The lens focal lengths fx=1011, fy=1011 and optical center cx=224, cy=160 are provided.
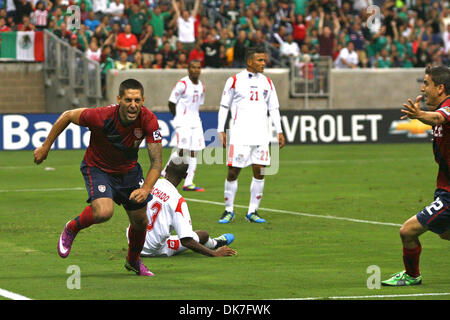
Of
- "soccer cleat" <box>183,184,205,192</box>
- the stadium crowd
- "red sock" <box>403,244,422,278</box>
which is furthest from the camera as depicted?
the stadium crowd

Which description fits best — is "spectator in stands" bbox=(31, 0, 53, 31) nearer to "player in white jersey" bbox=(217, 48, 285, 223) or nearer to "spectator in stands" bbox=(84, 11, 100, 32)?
"spectator in stands" bbox=(84, 11, 100, 32)

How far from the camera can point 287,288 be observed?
9609 mm

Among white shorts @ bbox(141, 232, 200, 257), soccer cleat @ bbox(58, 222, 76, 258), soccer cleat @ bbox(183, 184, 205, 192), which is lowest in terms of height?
soccer cleat @ bbox(183, 184, 205, 192)

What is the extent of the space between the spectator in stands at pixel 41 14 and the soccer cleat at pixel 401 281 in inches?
959

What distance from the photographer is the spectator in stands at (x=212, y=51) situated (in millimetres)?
33938

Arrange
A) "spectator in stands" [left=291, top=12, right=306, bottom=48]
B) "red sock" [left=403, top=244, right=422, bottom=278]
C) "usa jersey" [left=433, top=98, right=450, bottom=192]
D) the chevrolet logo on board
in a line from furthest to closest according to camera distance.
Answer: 1. "spectator in stands" [left=291, top=12, right=306, bottom=48]
2. the chevrolet logo on board
3. "red sock" [left=403, top=244, right=422, bottom=278]
4. "usa jersey" [left=433, top=98, right=450, bottom=192]

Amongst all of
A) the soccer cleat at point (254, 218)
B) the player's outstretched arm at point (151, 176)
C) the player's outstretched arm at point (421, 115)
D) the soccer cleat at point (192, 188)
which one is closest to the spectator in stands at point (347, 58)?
the soccer cleat at point (192, 188)

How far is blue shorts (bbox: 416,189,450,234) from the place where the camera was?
31.0 ft

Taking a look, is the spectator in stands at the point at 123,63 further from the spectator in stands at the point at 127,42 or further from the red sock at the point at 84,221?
the red sock at the point at 84,221

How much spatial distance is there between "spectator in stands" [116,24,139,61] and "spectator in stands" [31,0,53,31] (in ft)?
7.83

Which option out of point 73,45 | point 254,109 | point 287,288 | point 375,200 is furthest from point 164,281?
point 73,45

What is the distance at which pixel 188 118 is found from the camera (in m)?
21.0

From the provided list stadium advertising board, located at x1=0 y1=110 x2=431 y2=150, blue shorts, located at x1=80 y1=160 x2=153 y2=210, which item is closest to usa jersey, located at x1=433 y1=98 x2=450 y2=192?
blue shorts, located at x1=80 y1=160 x2=153 y2=210
